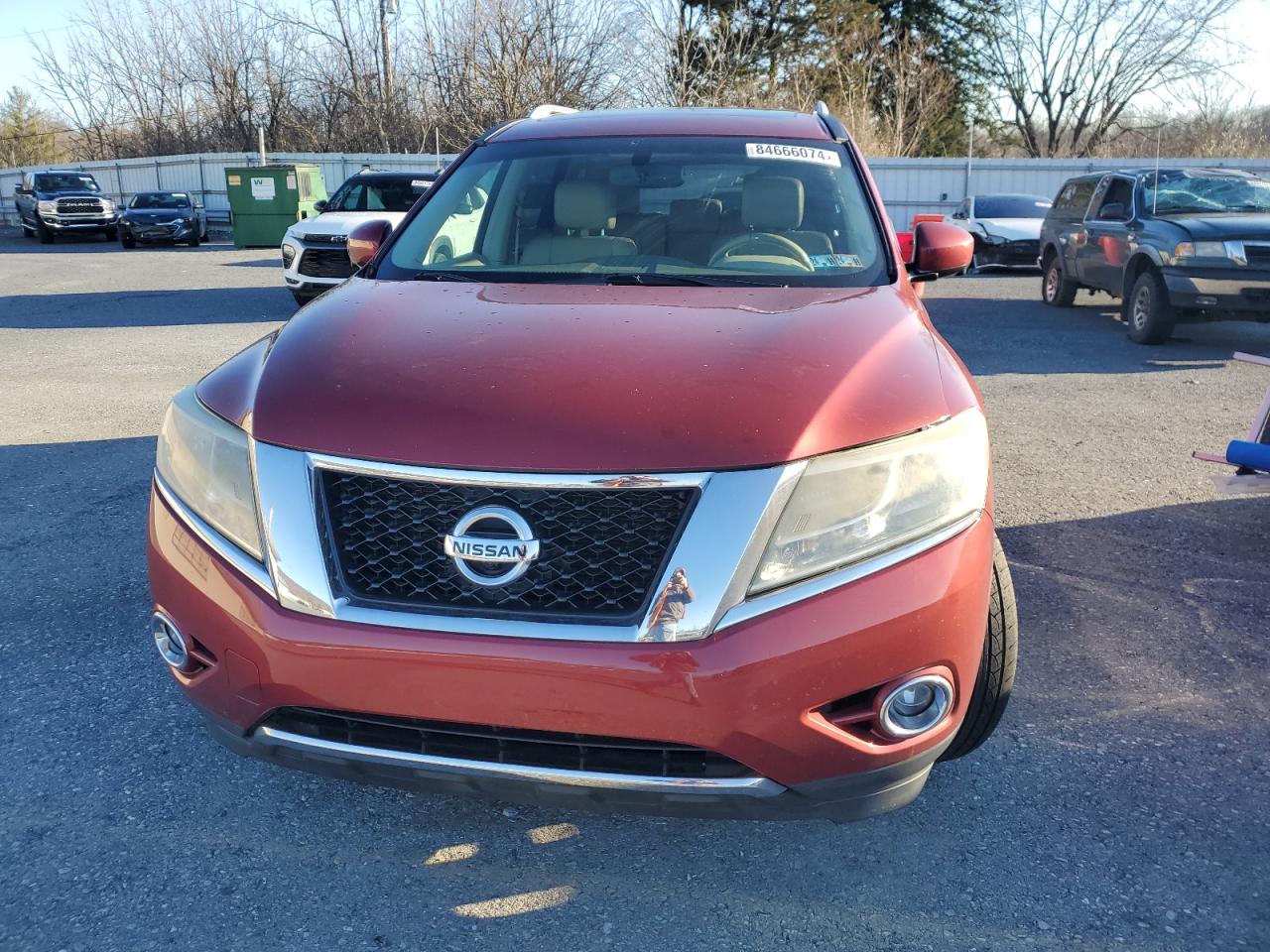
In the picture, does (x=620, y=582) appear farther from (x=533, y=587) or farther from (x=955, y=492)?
(x=955, y=492)

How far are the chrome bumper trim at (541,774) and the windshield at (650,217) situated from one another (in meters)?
1.61

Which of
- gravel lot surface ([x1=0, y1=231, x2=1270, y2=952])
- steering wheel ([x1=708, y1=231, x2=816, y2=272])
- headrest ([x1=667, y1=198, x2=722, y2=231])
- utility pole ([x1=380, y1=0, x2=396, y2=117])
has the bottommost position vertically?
gravel lot surface ([x1=0, y1=231, x2=1270, y2=952])

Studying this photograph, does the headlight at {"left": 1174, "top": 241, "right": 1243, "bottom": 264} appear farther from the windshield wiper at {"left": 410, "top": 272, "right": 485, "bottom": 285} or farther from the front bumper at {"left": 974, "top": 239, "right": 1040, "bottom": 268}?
the windshield wiper at {"left": 410, "top": 272, "right": 485, "bottom": 285}

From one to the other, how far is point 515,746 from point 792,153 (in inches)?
100

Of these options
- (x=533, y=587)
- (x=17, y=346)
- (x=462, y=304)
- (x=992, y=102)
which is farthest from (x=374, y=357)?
(x=992, y=102)

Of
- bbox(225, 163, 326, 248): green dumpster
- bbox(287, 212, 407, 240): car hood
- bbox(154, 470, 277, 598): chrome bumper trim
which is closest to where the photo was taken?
bbox(154, 470, 277, 598): chrome bumper trim

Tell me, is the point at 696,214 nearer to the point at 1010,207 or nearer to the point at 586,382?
the point at 586,382

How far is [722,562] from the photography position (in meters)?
2.02

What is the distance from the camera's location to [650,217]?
143 inches

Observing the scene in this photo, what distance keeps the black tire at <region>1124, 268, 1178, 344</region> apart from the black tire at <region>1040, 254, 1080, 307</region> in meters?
2.37

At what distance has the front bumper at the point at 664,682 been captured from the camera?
202 cm

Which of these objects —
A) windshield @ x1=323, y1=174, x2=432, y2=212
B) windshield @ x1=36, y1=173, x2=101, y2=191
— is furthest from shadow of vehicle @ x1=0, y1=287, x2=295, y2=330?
windshield @ x1=36, y1=173, x2=101, y2=191

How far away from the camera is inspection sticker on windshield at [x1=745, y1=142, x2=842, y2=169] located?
12.6 ft

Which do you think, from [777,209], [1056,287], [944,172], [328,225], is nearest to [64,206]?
[328,225]
